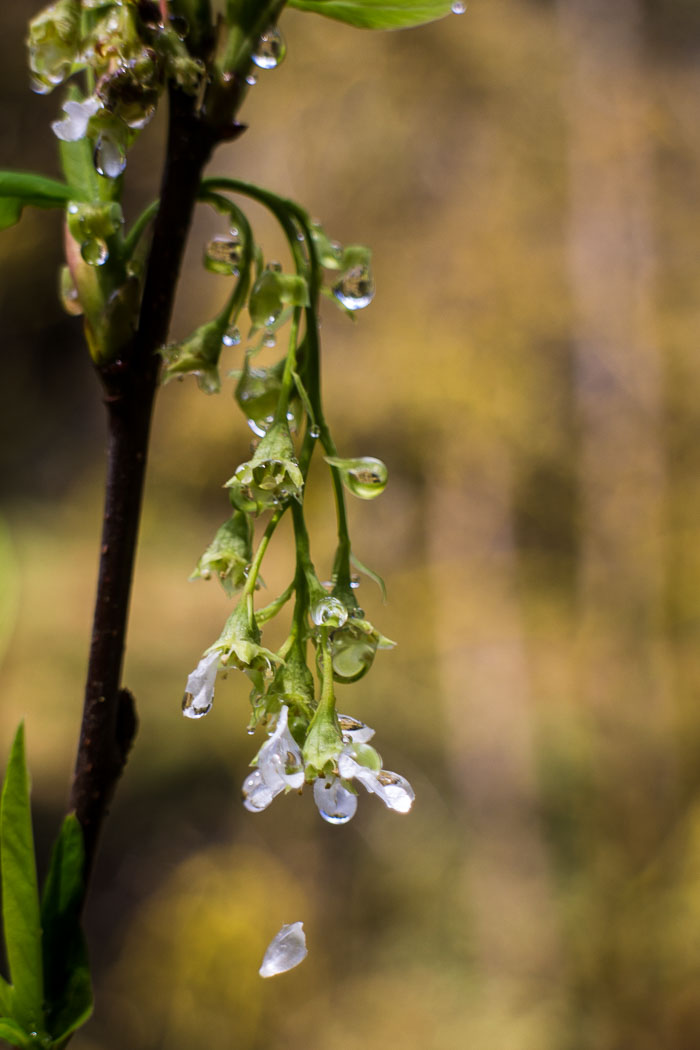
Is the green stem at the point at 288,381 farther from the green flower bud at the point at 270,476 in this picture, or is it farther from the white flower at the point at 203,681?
the white flower at the point at 203,681

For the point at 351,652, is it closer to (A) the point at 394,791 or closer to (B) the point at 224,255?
(A) the point at 394,791

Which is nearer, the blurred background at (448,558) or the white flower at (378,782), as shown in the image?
the white flower at (378,782)

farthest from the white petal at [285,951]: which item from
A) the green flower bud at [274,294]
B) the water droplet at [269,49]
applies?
the water droplet at [269,49]

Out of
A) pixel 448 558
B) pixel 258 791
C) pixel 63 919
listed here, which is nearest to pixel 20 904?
pixel 63 919

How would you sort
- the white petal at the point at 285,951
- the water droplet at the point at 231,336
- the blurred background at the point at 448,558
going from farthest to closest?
1. the blurred background at the point at 448,558
2. the water droplet at the point at 231,336
3. the white petal at the point at 285,951

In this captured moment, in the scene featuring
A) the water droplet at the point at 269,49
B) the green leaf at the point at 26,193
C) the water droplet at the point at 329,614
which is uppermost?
the water droplet at the point at 269,49

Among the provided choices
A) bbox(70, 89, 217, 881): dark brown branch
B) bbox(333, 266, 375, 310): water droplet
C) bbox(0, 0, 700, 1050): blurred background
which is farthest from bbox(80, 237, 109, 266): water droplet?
bbox(0, 0, 700, 1050): blurred background
